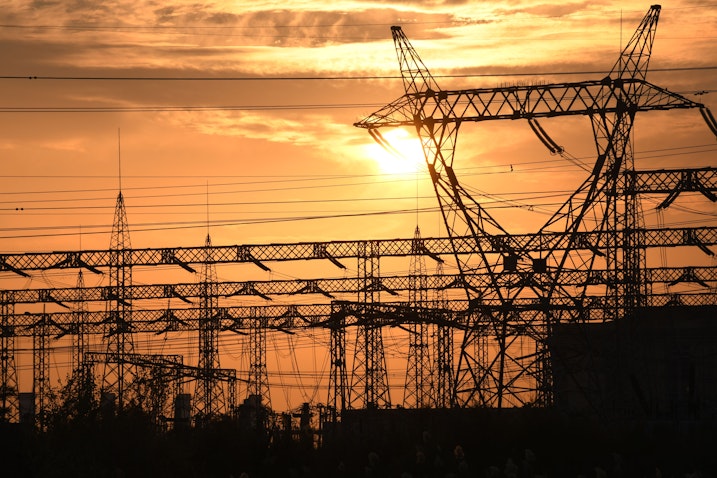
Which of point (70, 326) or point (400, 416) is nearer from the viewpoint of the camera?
point (400, 416)

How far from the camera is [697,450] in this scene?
29594 mm

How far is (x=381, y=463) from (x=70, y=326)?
4470 centimetres

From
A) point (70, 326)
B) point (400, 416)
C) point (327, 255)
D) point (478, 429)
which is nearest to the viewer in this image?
point (478, 429)

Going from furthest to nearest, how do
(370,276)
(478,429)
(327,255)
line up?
(370,276) → (327,255) → (478,429)

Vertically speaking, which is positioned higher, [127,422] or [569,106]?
[569,106]

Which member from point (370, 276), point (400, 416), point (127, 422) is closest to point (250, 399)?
point (370, 276)

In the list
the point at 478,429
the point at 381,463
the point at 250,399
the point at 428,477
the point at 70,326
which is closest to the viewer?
the point at 428,477

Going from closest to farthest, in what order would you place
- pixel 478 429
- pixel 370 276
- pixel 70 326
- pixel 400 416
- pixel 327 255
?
pixel 478 429
pixel 400 416
pixel 327 255
pixel 370 276
pixel 70 326

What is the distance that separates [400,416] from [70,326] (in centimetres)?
3941

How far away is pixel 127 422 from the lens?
3011 centimetres

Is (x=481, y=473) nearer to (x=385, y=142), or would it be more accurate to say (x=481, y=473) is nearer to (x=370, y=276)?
(x=385, y=142)

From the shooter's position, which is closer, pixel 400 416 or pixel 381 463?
pixel 381 463

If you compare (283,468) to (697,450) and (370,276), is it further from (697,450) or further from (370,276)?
(370,276)

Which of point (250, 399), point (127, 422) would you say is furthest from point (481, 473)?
point (250, 399)
